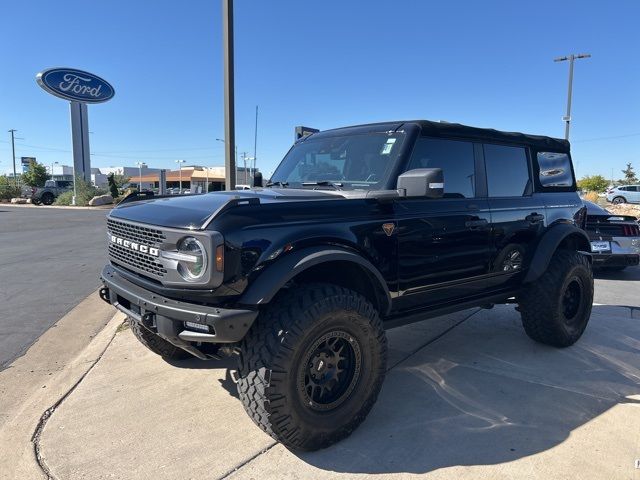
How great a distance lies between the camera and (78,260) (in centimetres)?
927

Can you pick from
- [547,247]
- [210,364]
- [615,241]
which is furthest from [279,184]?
[615,241]

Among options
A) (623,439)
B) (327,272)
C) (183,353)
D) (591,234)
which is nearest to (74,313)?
(183,353)

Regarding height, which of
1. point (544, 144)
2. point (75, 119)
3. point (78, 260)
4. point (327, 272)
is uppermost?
point (75, 119)

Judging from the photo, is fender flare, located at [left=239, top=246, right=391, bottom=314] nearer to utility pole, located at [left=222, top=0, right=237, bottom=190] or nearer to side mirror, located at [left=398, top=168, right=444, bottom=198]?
side mirror, located at [left=398, top=168, right=444, bottom=198]

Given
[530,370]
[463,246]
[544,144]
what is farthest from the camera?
[544,144]

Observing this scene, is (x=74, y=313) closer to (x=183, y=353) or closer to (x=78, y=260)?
(x=183, y=353)

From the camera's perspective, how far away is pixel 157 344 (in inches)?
152

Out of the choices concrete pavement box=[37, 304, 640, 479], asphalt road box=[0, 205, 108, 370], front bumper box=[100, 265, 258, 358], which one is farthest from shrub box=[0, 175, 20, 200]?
front bumper box=[100, 265, 258, 358]

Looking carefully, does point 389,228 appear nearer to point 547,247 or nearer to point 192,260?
point 192,260

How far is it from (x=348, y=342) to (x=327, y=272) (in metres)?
0.46

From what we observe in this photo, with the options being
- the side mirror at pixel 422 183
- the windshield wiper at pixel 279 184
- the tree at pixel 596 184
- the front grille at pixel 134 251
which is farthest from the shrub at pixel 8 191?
the tree at pixel 596 184

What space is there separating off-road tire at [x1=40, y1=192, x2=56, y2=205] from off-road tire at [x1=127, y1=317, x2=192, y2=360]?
34607 millimetres

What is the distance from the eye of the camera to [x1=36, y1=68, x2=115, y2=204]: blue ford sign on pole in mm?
30359

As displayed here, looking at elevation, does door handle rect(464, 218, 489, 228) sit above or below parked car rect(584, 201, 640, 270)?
above
